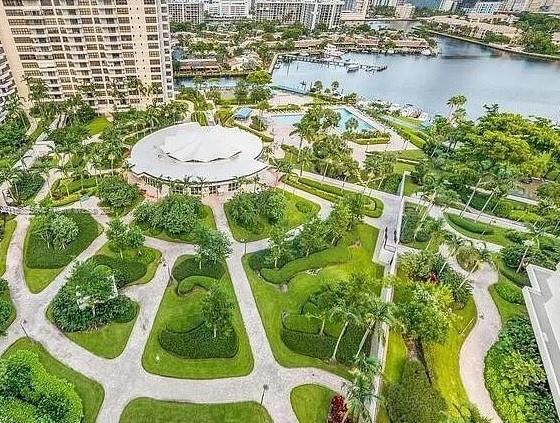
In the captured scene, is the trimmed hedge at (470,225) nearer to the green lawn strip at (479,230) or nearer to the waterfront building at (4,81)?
the green lawn strip at (479,230)

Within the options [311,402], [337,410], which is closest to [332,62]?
[311,402]

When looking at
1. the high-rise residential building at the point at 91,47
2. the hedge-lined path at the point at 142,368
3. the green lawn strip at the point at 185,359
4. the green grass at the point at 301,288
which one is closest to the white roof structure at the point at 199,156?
the green grass at the point at 301,288

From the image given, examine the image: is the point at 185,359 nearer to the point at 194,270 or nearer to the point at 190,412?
the point at 190,412

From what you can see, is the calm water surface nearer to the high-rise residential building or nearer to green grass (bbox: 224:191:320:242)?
the high-rise residential building

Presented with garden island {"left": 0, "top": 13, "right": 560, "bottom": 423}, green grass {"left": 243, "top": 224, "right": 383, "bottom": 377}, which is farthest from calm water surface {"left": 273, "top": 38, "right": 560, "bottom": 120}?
green grass {"left": 243, "top": 224, "right": 383, "bottom": 377}

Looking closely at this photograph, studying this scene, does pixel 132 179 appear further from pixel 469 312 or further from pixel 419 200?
pixel 469 312

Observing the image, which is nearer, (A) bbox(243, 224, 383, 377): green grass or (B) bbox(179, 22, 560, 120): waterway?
(A) bbox(243, 224, 383, 377): green grass
